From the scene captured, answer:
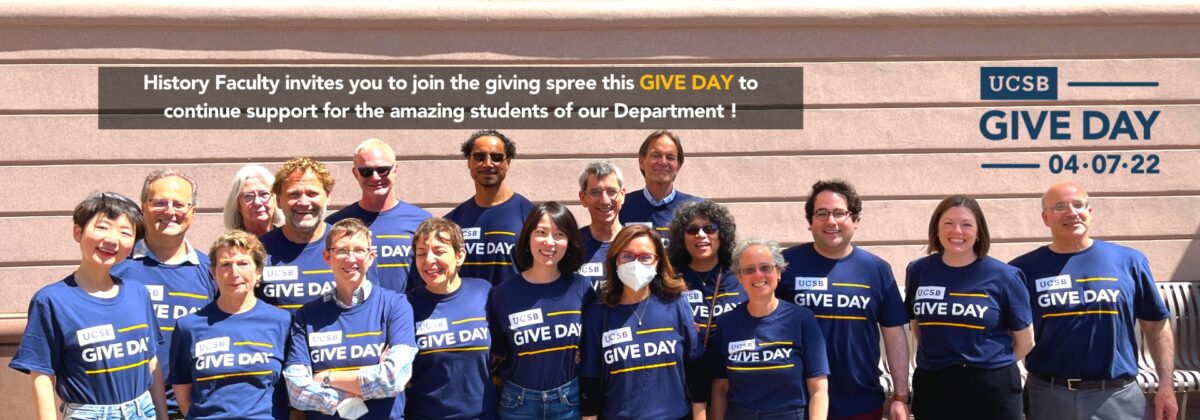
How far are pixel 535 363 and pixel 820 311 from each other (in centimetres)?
140

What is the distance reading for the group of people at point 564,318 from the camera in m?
4.72

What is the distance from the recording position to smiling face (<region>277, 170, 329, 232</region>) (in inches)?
210

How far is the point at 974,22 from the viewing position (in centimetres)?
952

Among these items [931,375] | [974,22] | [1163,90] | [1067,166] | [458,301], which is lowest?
[931,375]

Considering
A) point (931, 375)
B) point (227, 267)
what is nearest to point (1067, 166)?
point (931, 375)

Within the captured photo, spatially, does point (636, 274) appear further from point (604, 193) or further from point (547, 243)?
point (604, 193)

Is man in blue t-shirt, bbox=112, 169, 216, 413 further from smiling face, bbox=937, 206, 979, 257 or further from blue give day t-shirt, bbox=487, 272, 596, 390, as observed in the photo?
smiling face, bbox=937, 206, 979, 257

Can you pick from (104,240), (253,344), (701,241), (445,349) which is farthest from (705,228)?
(104,240)

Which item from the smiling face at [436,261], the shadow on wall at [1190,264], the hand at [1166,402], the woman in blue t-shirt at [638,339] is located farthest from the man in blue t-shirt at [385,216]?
the shadow on wall at [1190,264]

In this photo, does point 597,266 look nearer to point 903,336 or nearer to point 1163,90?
point 903,336

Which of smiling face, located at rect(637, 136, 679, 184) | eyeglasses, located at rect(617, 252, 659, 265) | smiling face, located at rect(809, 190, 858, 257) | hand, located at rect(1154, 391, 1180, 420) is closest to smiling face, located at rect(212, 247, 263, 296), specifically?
eyeglasses, located at rect(617, 252, 659, 265)

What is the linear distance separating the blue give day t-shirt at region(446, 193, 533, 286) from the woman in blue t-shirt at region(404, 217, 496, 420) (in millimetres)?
1023

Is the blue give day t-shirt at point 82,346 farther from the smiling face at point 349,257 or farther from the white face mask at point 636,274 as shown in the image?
the white face mask at point 636,274

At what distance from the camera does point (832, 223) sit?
17.9 feet
